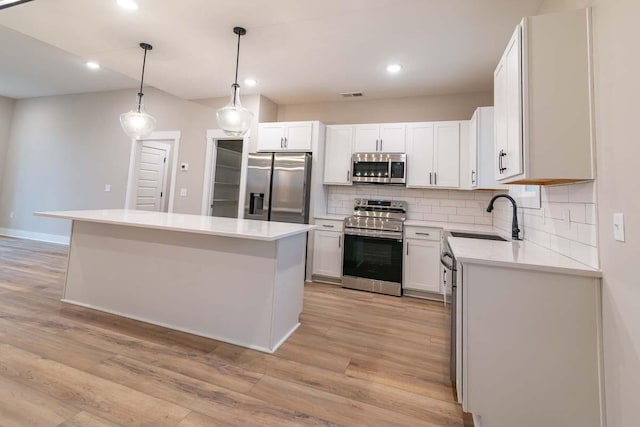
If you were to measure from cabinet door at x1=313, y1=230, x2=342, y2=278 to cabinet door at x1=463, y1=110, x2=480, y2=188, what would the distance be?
1.75 metres

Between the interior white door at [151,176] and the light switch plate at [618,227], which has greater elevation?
the interior white door at [151,176]

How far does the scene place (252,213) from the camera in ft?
13.5

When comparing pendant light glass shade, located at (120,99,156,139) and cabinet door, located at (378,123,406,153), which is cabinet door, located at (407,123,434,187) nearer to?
cabinet door, located at (378,123,406,153)

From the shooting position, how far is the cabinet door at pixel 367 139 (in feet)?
12.8

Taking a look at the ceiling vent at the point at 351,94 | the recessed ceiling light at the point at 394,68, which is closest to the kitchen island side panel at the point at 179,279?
the recessed ceiling light at the point at 394,68

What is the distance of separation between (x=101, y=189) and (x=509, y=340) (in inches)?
251

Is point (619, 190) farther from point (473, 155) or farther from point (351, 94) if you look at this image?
point (351, 94)

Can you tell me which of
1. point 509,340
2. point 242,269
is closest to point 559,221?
point 509,340

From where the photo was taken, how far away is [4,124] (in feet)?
19.5

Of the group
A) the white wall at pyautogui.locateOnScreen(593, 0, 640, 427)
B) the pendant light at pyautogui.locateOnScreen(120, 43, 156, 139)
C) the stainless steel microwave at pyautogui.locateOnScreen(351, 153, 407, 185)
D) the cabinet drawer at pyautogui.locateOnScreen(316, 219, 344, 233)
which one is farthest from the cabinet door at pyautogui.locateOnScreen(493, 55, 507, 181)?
the pendant light at pyautogui.locateOnScreen(120, 43, 156, 139)

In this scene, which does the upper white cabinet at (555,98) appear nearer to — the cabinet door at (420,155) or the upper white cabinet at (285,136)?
the cabinet door at (420,155)

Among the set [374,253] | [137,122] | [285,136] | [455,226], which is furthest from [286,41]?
[455,226]

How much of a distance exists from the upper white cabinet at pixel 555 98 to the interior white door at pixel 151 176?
18.4 ft

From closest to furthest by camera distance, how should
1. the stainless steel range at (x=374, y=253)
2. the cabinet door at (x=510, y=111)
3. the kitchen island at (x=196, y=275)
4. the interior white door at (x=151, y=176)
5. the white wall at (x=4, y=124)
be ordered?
the cabinet door at (x=510, y=111), the kitchen island at (x=196, y=275), the stainless steel range at (x=374, y=253), the interior white door at (x=151, y=176), the white wall at (x=4, y=124)
